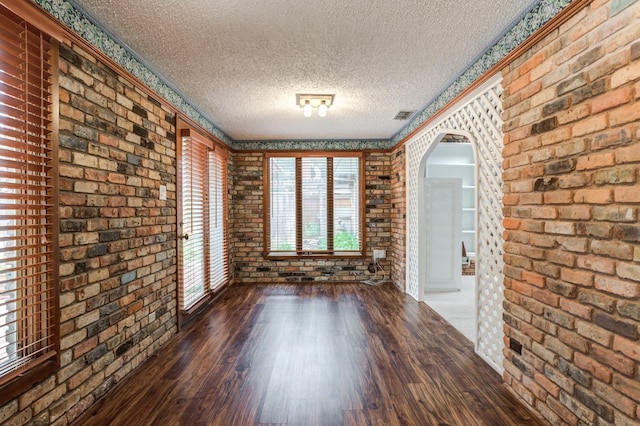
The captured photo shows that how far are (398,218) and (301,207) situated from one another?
1.66m

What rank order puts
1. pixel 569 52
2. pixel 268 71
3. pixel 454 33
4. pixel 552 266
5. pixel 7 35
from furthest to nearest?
pixel 268 71
pixel 454 33
pixel 552 266
pixel 569 52
pixel 7 35

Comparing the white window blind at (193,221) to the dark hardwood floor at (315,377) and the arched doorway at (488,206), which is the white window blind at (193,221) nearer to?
the dark hardwood floor at (315,377)

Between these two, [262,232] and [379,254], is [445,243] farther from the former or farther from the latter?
[262,232]

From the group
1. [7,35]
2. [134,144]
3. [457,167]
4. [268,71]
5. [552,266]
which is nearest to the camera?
[7,35]

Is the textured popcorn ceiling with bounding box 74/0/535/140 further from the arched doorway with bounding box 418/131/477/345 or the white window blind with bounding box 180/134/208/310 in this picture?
the arched doorway with bounding box 418/131/477/345

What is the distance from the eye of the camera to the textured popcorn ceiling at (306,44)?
1841 millimetres

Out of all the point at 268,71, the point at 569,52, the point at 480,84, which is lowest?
the point at 569,52

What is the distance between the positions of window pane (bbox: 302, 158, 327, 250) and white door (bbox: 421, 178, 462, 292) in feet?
5.74

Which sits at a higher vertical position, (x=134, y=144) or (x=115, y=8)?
(x=115, y=8)

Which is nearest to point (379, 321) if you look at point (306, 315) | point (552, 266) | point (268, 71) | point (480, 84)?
point (306, 315)

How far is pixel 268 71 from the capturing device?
2635mm

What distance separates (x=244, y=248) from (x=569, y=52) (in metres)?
4.79

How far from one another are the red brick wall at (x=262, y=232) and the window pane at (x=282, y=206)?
203 mm

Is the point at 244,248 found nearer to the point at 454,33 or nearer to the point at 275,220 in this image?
the point at 275,220
